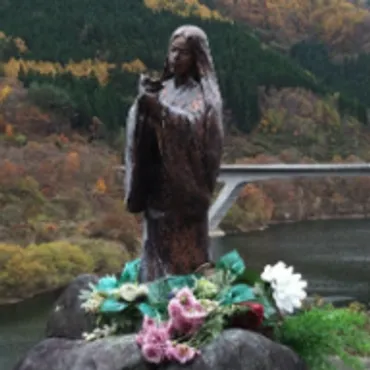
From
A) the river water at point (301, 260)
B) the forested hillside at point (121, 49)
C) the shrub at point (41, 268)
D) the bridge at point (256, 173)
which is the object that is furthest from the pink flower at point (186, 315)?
the forested hillside at point (121, 49)

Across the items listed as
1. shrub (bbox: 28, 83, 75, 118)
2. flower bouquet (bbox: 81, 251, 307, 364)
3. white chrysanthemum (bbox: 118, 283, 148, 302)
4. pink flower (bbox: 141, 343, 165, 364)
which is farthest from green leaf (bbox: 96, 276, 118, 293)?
shrub (bbox: 28, 83, 75, 118)

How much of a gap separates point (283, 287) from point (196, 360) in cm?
83

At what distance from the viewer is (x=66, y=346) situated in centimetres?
507

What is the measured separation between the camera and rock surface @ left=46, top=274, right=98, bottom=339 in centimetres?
560

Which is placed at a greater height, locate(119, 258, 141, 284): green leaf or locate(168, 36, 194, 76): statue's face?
locate(168, 36, 194, 76): statue's face

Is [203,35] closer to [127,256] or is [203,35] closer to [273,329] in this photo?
[273,329]

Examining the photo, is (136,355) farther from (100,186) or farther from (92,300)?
(100,186)

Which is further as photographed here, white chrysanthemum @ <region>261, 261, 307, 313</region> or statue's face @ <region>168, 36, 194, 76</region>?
statue's face @ <region>168, 36, 194, 76</region>

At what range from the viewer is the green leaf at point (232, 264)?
5367 mm

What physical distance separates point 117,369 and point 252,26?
3662 inches

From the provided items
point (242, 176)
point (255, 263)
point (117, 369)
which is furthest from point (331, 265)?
point (117, 369)

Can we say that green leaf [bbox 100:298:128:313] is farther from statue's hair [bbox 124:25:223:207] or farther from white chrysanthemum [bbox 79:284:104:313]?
statue's hair [bbox 124:25:223:207]

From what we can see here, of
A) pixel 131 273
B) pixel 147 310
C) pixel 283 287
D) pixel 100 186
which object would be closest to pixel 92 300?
pixel 147 310

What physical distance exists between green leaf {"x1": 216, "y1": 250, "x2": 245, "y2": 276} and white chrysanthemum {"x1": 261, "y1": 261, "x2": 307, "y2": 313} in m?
0.14
